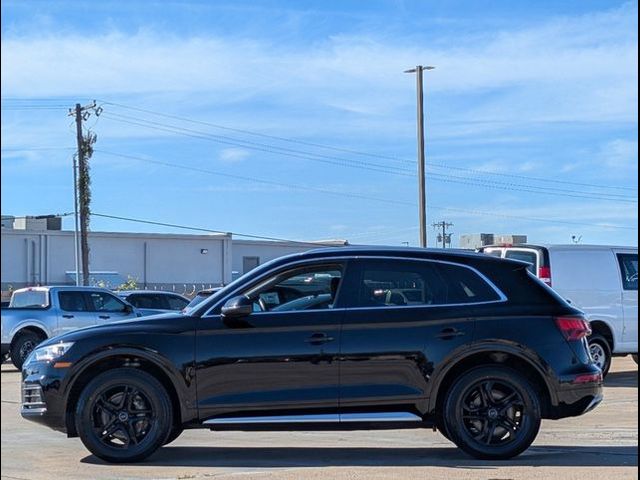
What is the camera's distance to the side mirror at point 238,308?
29.2ft

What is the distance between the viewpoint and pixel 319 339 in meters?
8.96

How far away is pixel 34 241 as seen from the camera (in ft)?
181

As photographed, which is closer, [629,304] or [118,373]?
[118,373]

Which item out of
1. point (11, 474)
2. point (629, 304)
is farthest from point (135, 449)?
point (629, 304)

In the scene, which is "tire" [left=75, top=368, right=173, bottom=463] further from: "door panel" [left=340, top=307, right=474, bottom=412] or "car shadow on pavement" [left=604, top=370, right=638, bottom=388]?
"car shadow on pavement" [left=604, top=370, right=638, bottom=388]

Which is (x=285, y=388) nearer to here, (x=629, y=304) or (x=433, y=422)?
(x=433, y=422)

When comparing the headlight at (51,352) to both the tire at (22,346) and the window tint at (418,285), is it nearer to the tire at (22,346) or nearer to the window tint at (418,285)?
the window tint at (418,285)

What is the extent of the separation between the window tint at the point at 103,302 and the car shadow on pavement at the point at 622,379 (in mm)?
10528

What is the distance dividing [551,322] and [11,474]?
467 cm

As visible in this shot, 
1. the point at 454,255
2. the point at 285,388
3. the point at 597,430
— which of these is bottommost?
the point at 597,430

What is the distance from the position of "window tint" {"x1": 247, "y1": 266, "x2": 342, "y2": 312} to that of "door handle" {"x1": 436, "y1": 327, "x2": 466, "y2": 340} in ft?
3.20

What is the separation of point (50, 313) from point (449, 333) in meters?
15.2

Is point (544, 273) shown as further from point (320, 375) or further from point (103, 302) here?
point (103, 302)

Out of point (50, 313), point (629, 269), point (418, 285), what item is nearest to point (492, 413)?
point (418, 285)
